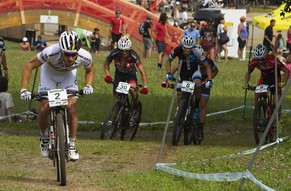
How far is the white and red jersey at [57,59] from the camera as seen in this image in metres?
12.1

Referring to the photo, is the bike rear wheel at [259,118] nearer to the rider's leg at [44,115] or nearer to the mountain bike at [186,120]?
the mountain bike at [186,120]

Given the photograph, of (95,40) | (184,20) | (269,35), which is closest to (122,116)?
(269,35)

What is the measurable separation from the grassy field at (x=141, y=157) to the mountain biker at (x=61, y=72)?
57cm

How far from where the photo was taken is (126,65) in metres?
16.7

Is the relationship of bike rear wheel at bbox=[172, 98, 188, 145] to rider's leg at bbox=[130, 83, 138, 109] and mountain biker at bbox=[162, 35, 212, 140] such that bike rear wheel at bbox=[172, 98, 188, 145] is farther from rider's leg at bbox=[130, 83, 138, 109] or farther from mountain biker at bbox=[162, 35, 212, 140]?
rider's leg at bbox=[130, 83, 138, 109]

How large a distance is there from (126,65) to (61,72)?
14.0 feet

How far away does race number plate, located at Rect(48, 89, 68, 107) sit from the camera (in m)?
11.5

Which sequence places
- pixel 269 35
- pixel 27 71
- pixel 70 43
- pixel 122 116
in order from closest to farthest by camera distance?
pixel 70 43 → pixel 27 71 → pixel 122 116 → pixel 269 35

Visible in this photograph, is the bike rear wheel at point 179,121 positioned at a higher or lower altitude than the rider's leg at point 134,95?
lower

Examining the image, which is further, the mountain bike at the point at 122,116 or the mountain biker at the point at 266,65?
the mountain biker at the point at 266,65

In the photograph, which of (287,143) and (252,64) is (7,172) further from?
(252,64)

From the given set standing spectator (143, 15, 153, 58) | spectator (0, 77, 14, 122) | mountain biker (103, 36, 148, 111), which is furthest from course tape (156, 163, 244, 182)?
standing spectator (143, 15, 153, 58)

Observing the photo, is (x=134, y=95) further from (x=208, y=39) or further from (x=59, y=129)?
(x=208, y=39)

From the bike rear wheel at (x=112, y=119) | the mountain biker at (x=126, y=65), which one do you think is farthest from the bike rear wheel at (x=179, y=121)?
the bike rear wheel at (x=112, y=119)
